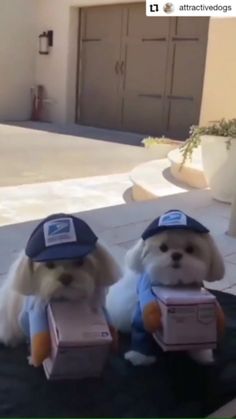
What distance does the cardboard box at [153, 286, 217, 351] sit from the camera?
1.22m

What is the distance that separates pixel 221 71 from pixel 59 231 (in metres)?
4.35

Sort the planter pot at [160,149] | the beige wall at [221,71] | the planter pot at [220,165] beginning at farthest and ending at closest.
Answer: the planter pot at [160,149] < the beige wall at [221,71] < the planter pot at [220,165]

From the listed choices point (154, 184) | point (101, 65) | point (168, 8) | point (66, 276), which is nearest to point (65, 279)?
point (66, 276)

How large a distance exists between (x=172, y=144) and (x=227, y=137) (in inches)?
140

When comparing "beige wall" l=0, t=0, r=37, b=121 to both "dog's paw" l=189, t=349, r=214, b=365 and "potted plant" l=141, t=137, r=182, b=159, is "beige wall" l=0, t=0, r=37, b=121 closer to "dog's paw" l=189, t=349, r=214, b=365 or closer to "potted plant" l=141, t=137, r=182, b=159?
"potted plant" l=141, t=137, r=182, b=159

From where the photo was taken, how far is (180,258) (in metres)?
1.24

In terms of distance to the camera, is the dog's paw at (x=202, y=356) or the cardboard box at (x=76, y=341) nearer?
the cardboard box at (x=76, y=341)

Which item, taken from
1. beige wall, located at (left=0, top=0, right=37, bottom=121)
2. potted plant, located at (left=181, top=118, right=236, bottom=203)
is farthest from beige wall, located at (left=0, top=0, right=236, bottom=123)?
potted plant, located at (left=181, top=118, right=236, bottom=203)

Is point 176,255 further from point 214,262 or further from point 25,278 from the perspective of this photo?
point 25,278

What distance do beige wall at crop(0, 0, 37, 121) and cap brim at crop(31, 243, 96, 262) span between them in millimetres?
9512

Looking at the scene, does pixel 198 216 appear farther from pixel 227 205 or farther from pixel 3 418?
pixel 3 418

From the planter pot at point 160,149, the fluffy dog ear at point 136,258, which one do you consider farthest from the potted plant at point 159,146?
the fluffy dog ear at point 136,258

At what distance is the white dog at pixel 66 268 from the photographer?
1.16 metres

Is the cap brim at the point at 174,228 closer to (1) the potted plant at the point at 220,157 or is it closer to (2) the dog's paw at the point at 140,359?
(2) the dog's paw at the point at 140,359
